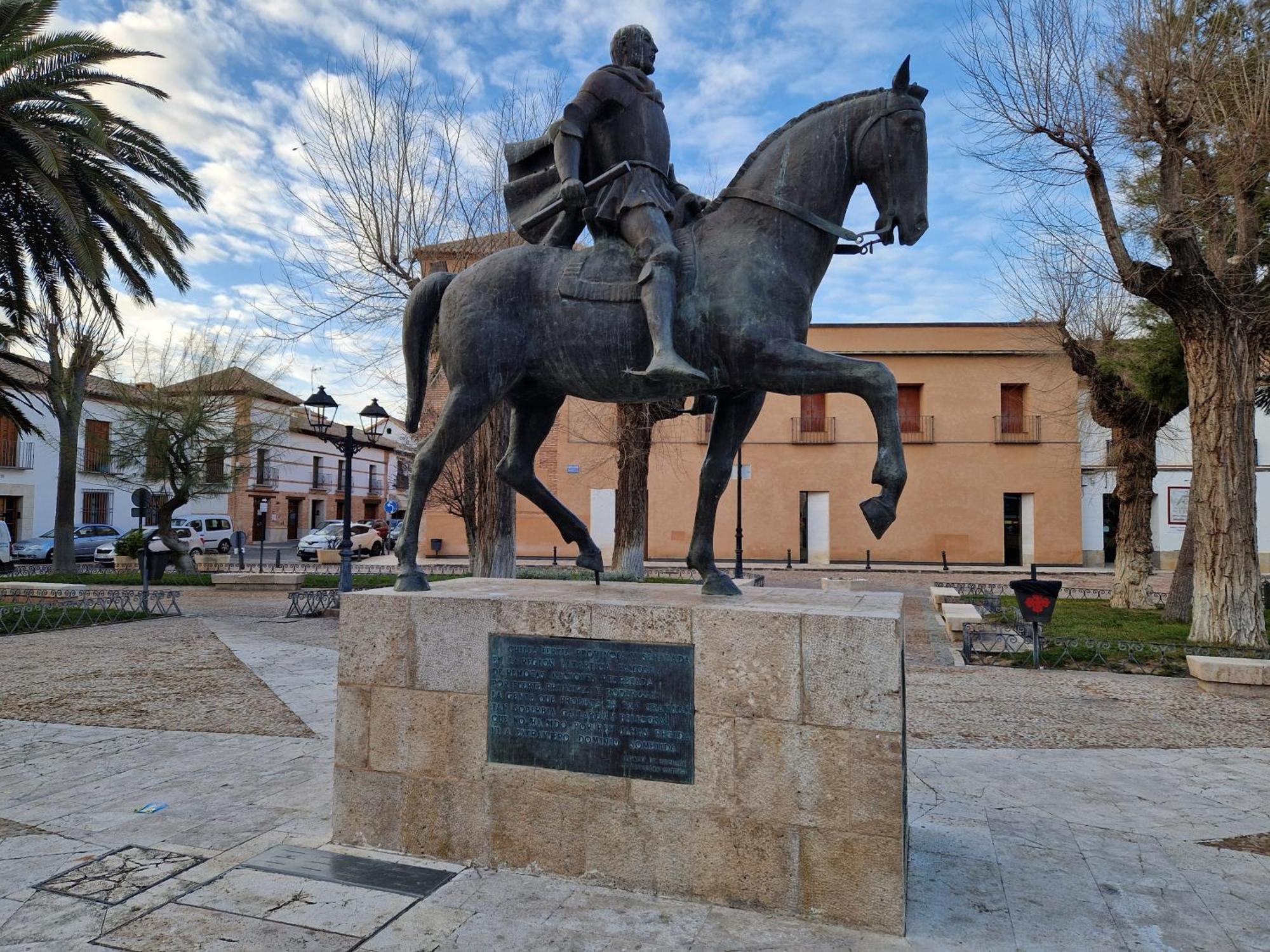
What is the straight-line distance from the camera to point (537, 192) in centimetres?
466

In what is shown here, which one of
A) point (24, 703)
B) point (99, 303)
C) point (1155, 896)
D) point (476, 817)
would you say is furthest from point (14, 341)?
point (1155, 896)

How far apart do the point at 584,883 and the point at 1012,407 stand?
30.1 metres

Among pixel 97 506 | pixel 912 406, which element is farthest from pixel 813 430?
pixel 97 506

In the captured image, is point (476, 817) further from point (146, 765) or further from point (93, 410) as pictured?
point (93, 410)

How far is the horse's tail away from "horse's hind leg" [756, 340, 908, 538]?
199 centimetres

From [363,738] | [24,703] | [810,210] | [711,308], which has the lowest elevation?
[24,703]

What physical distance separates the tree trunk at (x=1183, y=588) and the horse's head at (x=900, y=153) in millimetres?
13575

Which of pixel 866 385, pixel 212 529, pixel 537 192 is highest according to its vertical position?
pixel 537 192

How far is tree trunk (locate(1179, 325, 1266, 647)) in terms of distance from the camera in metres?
10.9

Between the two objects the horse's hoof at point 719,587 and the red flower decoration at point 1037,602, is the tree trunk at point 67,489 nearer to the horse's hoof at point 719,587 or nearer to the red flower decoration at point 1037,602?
the red flower decoration at point 1037,602

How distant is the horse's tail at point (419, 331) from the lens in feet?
15.4

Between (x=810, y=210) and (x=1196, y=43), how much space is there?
9.89 meters

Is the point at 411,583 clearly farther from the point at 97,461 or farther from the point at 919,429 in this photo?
the point at 97,461

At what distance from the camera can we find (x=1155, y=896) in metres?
A: 3.61
